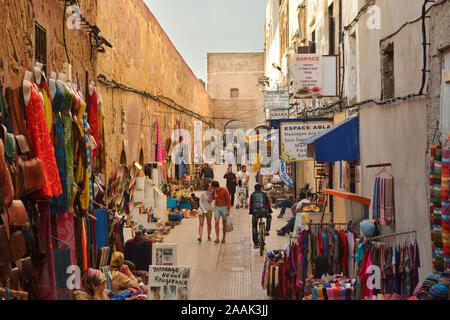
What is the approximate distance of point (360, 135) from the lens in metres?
9.79

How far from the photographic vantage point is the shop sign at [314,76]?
11.6 metres

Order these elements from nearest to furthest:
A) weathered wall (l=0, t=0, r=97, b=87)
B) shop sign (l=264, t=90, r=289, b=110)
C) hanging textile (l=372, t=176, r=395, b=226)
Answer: weathered wall (l=0, t=0, r=97, b=87) → hanging textile (l=372, t=176, r=395, b=226) → shop sign (l=264, t=90, r=289, b=110)

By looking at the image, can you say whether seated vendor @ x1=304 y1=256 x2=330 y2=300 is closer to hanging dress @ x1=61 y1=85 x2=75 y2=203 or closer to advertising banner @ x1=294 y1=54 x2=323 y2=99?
hanging dress @ x1=61 y1=85 x2=75 y2=203

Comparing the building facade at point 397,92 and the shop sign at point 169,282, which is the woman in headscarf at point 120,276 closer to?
the shop sign at point 169,282

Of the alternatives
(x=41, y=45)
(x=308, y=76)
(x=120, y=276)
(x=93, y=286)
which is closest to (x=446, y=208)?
(x=93, y=286)

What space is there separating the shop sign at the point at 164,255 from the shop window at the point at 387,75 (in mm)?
4400

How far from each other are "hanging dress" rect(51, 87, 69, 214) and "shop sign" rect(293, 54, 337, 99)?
6.77m

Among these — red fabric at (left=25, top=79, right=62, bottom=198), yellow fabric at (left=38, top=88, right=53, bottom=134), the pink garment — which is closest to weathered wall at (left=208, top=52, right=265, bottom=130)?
the pink garment

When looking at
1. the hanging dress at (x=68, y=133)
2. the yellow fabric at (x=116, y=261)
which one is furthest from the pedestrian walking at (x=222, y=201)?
the hanging dress at (x=68, y=133)

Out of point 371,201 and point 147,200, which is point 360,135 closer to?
point 371,201

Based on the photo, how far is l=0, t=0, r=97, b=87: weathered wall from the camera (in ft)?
16.1

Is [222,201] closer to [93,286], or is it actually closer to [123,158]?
[123,158]

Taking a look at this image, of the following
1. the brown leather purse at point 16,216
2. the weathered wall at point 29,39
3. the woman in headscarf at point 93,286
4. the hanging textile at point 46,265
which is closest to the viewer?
the brown leather purse at point 16,216
